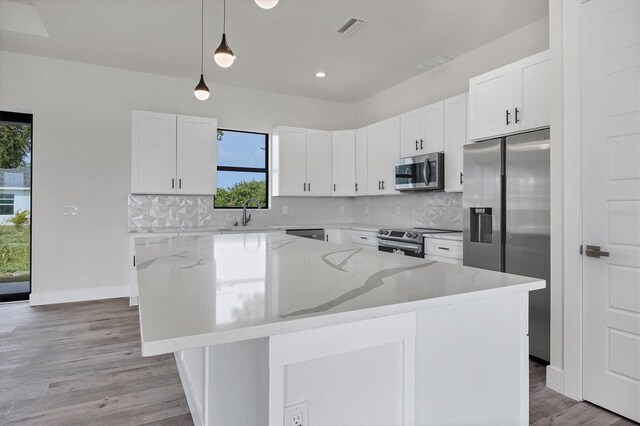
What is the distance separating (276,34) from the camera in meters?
3.67

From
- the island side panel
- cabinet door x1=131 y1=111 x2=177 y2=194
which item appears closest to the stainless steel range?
the island side panel

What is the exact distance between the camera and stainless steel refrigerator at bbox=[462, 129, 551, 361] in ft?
8.61

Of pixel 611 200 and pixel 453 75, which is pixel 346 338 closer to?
pixel 611 200

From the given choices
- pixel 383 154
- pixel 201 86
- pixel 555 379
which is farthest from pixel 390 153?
pixel 555 379

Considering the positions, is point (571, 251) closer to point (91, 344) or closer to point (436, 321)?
point (436, 321)

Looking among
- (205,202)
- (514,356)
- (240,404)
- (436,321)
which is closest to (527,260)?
(514,356)

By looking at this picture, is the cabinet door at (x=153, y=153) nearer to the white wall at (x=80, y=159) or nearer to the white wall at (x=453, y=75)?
the white wall at (x=80, y=159)

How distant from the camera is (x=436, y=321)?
1104 mm

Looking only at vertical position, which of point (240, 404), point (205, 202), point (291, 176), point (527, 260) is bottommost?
point (240, 404)

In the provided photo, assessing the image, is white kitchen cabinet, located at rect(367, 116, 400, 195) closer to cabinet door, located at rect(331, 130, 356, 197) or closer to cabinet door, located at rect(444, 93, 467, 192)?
cabinet door, located at rect(331, 130, 356, 197)

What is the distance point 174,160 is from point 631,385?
4.65 m

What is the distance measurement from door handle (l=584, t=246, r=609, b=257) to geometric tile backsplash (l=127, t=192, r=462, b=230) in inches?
78.1

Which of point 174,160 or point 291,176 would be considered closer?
point 174,160

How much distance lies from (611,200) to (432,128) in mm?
2184
